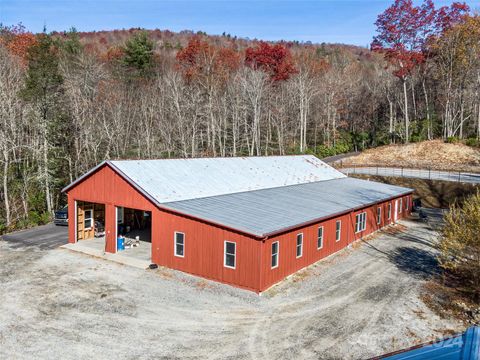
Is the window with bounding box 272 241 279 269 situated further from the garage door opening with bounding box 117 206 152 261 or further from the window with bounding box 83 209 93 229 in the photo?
the window with bounding box 83 209 93 229

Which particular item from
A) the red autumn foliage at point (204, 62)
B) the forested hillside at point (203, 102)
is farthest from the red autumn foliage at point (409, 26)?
the red autumn foliage at point (204, 62)

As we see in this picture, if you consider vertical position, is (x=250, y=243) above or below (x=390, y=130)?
below

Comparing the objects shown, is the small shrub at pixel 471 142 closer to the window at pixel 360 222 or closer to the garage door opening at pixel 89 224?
the window at pixel 360 222

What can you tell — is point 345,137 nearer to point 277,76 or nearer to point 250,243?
point 277,76

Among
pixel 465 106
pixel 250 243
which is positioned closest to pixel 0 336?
pixel 250 243

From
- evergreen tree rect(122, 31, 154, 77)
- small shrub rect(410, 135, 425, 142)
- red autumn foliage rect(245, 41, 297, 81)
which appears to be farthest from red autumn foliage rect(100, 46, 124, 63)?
small shrub rect(410, 135, 425, 142)
